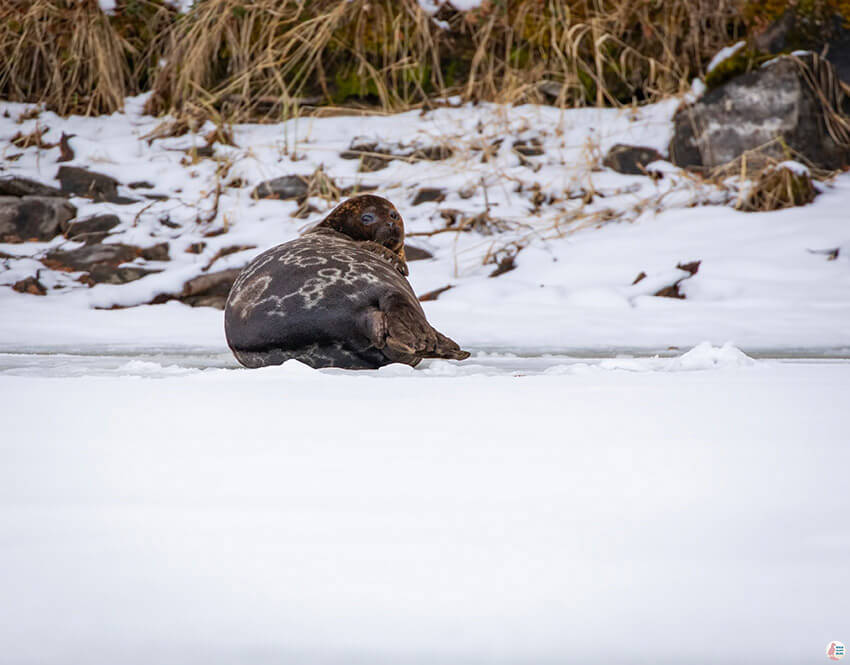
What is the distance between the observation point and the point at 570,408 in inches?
88.4

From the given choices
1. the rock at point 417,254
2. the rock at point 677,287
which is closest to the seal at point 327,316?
the rock at point 677,287

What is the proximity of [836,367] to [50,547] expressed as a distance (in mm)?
2533

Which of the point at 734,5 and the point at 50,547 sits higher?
the point at 734,5

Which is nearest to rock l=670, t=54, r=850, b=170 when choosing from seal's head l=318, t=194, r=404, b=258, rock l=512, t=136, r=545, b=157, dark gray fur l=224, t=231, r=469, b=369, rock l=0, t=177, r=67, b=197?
rock l=512, t=136, r=545, b=157

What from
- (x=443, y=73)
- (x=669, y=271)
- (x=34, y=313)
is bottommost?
(x=34, y=313)

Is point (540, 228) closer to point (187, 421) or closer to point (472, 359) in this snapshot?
point (472, 359)

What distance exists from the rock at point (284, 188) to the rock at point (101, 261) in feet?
4.08

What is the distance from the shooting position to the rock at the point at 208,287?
→ 5.87m

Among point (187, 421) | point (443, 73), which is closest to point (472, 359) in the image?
point (187, 421)

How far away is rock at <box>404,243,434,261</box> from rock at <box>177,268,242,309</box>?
3.98ft

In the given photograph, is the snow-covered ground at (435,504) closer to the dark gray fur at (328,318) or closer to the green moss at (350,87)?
the dark gray fur at (328,318)

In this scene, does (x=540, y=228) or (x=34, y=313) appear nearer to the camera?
(x=34, y=313)

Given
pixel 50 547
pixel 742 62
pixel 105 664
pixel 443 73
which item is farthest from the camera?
pixel 443 73

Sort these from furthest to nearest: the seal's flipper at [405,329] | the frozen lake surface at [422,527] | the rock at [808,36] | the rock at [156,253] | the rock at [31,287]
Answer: the rock at [808,36] → the rock at [156,253] → the rock at [31,287] → the seal's flipper at [405,329] → the frozen lake surface at [422,527]
